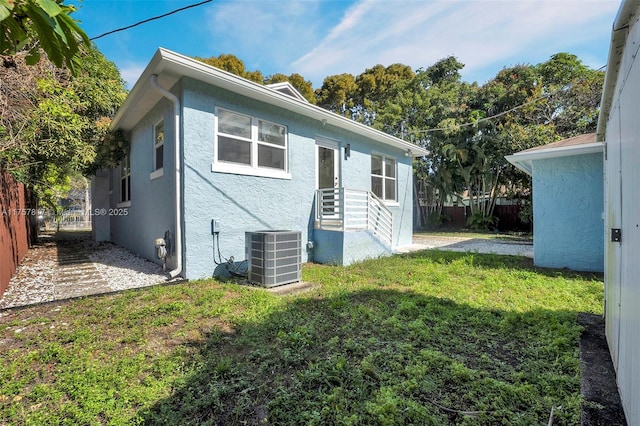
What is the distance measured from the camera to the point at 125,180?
370 inches

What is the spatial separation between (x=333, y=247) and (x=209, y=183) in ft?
10.6

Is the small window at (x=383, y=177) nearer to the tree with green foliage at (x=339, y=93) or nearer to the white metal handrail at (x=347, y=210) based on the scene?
the white metal handrail at (x=347, y=210)

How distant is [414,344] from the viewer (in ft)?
9.79

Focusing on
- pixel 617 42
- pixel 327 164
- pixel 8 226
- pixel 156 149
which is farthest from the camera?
pixel 327 164

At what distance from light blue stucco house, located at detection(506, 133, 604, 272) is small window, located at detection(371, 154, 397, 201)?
4.23 meters

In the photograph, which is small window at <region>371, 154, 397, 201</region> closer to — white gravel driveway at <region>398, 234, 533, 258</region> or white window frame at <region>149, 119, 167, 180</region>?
white gravel driveway at <region>398, 234, 533, 258</region>

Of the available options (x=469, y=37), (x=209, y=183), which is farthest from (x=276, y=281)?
(x=469, y=37)

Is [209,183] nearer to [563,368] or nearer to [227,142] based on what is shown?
[227,142]

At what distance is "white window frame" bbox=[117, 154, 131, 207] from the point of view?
8.89m

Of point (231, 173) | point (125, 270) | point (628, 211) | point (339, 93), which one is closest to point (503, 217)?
point (339, 93)

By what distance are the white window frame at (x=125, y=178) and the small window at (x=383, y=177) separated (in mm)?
7614

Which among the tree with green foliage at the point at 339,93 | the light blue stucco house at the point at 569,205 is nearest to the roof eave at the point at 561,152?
the light blue stucco house at the point at 569,205

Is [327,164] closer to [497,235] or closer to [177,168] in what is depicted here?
[177,168]

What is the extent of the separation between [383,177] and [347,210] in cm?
348
